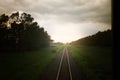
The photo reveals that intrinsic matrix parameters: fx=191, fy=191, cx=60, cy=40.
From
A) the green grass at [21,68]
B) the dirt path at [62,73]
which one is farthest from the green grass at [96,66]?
the green grass at [21,68]

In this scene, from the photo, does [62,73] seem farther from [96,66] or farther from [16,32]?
[16,32]

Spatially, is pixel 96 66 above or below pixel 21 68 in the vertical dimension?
below

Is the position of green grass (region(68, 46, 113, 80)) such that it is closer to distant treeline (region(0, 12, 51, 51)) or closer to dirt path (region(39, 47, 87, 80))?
dirt path (region(39, 47, 87, 80))

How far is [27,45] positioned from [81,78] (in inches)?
1191

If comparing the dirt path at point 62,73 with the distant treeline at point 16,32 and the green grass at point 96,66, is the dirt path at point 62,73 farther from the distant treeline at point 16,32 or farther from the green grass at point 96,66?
the distant treeline at point 16,32

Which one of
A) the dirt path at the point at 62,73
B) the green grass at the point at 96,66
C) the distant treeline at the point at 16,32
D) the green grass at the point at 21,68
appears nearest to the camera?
the dirt path at the point at 62,73

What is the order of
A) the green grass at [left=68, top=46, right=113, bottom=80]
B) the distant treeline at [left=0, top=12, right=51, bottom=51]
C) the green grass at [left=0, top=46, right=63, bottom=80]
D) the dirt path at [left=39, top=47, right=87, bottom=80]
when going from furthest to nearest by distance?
the distant treeline at [left=0, top=12, right=51, bottom=51], the green grass at [left=0, top=46, right=63, bottom=80], the green grass at [left=68, top=46, right=113, bottom=80], the dirt path at [left=39, top=47, right=87, bottom=80]

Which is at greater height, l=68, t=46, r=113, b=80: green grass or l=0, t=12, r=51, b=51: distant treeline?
l=0, t=12, r=51, b=51: distant treeline

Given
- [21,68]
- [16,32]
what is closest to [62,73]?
[21,68]

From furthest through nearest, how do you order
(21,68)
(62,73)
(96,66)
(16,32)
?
(16,32), (96,66), (21,68), (62,73)

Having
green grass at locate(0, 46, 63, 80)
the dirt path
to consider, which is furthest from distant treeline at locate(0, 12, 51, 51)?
the dirt path

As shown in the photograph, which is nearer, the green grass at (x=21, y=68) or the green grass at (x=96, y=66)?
the green grass at (x=96, y=66)

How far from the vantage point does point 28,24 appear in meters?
44.9

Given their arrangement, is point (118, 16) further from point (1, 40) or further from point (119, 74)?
point (1, 40)
